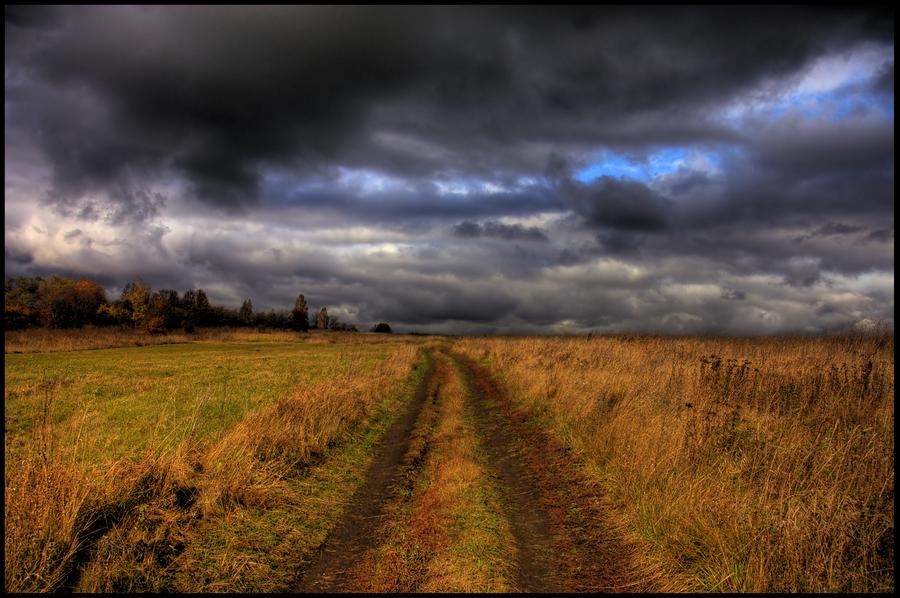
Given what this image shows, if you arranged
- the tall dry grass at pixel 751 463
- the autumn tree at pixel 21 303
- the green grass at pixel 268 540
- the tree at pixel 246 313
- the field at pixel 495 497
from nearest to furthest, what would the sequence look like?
the tall dry grass at pixel 751 463 < the field at pixel 495 497 < the green grass at pixel 268 540 < the autumn tree at pixel 21 303 < the tree at pixel 246 313

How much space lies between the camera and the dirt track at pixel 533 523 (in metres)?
5.74

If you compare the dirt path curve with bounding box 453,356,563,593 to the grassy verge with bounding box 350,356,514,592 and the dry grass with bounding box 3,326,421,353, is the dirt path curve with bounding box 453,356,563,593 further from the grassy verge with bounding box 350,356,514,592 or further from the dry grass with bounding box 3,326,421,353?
the dry grass with bounding box 3,326,421,353

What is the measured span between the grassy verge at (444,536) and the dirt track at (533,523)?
0.19 metres

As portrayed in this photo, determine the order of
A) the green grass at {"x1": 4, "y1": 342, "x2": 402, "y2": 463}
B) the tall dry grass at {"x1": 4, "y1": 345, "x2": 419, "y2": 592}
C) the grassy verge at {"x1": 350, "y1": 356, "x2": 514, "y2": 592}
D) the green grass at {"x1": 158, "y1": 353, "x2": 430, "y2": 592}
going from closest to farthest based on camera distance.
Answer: the tall dry grass at {"x1": 4, "y1": 345, "x2": 419, "y2": 592}, the grassy verge at {"x1": 350, "y1": 356, "x2": 514, "y2": 592}, the green grass at {"x1": 158, "y1": 353, "x2": 430, "y2": 592}, the green grass at {"x1": 4, "y1": 342, "x2": 402, "y2": 463}

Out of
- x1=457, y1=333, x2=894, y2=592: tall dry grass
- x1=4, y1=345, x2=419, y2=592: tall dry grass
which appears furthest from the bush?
x1=4, y1=345, x2=419, y2=592: tall dry grass

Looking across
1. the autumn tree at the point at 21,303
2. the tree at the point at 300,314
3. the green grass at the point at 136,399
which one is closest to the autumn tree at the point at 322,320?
the tree at the point at 300,314

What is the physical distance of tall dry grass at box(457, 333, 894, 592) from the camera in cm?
509

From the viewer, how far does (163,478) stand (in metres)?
7.12

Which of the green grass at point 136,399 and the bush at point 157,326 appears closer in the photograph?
the green grass at point 136,399

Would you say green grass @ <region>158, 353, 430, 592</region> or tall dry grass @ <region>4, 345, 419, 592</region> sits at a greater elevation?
tall dry grass @ <region>4, 345, 419, 592</region>

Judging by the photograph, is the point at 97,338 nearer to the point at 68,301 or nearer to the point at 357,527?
the point at 68,301

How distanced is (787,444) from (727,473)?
6.62ft

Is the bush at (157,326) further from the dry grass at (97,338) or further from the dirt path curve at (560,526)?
the dirt path curve at (560,526)

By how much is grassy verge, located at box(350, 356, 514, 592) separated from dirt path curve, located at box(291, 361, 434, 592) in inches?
9.9
